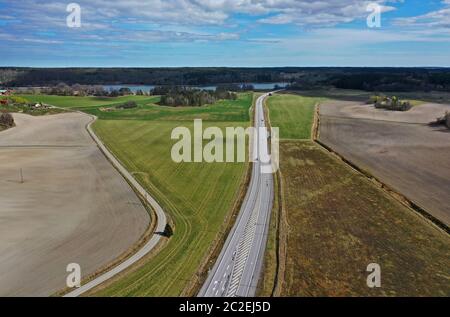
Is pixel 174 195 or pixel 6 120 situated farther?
pixel 6 120

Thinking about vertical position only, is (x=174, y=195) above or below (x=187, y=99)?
below

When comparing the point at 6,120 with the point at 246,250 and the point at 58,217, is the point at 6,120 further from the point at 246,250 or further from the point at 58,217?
the point at 246,250

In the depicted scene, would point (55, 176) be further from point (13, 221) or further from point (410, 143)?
point (410, 143)

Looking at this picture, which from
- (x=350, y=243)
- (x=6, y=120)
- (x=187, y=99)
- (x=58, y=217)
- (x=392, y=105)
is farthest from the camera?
(x=187, y=99)

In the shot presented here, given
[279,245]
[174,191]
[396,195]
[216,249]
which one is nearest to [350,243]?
[279,245]

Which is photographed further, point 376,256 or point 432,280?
point 376,256

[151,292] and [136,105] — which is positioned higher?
[136,105]

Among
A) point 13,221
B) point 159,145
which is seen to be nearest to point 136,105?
point 159,145

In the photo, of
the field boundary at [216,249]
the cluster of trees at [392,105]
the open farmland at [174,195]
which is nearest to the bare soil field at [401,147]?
the cluster of trees at [392,105]
